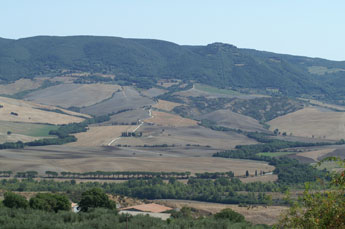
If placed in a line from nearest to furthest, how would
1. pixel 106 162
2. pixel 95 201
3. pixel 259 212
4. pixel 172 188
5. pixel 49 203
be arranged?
pixel 49 203 < pixel 95 201 < pixel 259 212 < pixel 172 188 < pixel 106 162

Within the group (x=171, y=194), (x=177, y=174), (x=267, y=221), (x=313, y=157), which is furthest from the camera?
(x=313, y=157)

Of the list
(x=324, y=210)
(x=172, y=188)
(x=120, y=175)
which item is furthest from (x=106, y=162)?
(x=324, y=210)

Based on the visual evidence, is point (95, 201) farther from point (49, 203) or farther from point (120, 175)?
point (120, 175)

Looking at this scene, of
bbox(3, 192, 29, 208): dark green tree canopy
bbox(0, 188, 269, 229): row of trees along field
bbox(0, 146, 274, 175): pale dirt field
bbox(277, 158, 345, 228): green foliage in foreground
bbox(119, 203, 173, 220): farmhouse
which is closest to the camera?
bbox(277, 158, 345, 228): green foliage in foreground

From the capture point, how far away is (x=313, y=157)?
7594 inches

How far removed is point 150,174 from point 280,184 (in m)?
31.8

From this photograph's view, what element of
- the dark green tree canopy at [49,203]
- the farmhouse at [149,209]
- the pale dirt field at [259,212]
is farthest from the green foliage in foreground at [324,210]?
the pale dirt field at [259,212]

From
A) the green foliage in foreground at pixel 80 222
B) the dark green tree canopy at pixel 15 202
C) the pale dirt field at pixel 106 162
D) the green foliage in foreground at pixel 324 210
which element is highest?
the green foliage in foreground at pixel 324 210

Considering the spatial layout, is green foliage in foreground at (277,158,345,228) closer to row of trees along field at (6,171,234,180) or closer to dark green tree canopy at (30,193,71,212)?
dark green tree canopy at (30,193,71,212)

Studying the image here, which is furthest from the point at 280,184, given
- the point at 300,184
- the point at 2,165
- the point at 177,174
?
the point at 2,165

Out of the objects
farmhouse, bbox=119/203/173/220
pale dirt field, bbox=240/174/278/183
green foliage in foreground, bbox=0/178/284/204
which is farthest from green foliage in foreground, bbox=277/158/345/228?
pale dirt field, bbox=240/174/278/183

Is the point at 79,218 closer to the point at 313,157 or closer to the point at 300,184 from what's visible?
the point at 300,184

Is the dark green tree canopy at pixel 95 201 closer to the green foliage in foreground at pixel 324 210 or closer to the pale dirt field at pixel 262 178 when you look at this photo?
the green foliage in foreground at pixel 324 210

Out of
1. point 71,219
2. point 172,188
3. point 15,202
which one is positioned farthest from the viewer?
point 172,188
